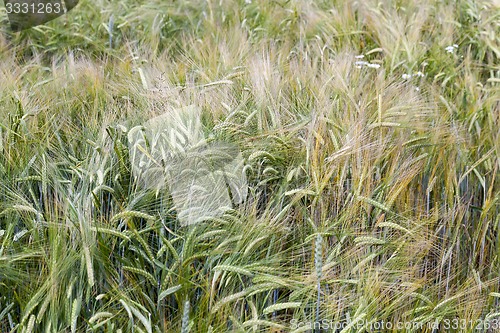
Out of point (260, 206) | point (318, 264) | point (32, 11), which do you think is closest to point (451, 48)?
point (260, 206)

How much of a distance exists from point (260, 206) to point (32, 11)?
1.78 m

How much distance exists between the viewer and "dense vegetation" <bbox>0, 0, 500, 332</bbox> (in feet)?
5.24

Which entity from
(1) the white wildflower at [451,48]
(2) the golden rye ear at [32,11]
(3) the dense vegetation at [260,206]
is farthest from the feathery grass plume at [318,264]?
(2) the golden rye ear at [32,11]

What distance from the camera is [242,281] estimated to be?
168 centimetres

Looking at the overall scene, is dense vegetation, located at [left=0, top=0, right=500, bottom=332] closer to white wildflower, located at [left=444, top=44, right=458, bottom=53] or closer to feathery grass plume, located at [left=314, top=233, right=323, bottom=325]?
feathery grass plume, located at [left=314, top=233, right=323, bottom=325]

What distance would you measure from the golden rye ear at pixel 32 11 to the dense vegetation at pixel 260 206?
1.98 feet

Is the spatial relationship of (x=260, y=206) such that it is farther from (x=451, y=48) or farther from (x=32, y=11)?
(x=32, y=11)

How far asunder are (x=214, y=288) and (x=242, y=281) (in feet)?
0.23

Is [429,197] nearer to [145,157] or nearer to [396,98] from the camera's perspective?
[396,98]

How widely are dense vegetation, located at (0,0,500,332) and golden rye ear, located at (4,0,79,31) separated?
23.7 inches

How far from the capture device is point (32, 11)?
126 inches

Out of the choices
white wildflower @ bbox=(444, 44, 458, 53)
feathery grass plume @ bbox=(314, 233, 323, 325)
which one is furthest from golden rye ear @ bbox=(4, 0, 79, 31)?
feathery grass plume @ bbox=(314, 233, 323, 325)

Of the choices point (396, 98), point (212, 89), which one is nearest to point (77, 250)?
point (212, 89)

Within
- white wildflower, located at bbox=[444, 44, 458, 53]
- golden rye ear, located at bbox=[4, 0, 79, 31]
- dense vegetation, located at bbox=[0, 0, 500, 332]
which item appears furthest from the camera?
golden rye ear, located at bbox=[4, 0, 79, 31]
